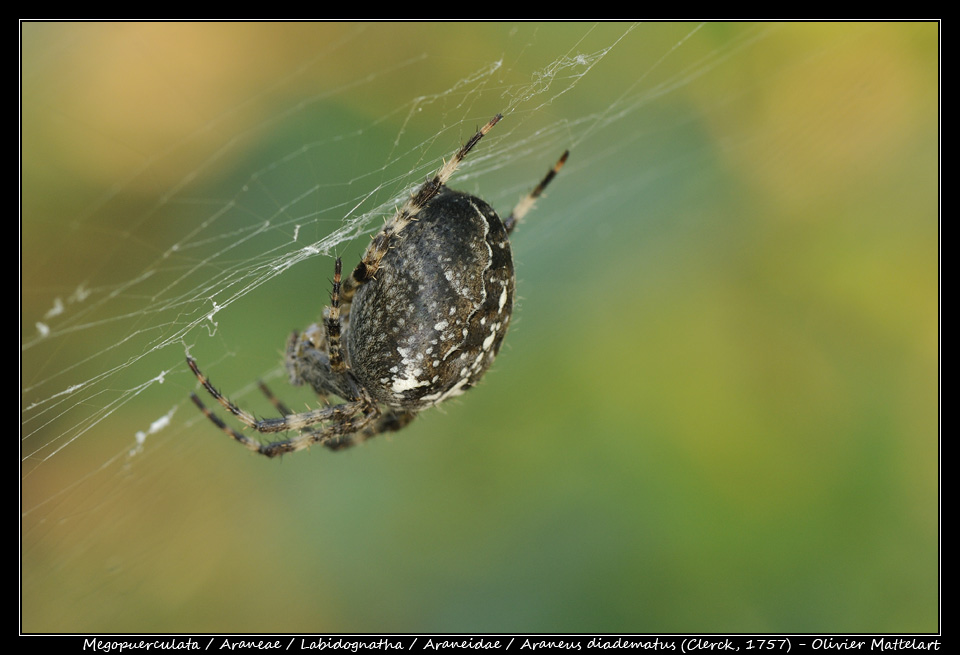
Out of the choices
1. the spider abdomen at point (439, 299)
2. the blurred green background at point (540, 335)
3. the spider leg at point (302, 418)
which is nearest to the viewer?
the spider abdomen at point (439, 299)

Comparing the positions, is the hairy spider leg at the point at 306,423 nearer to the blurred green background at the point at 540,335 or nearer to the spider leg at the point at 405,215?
the spider leg at the point at 405,215

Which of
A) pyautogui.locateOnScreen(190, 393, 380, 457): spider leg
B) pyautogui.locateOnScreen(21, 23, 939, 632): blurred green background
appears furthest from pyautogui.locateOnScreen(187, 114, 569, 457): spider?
pyautogui.locateOnScreen(21, 23, 939, 632): blurred green background

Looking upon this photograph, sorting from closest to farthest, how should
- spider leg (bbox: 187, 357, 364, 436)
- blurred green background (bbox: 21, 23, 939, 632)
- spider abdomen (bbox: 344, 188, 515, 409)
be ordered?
spider abdomen (bbox: 344, 188, 515, 409) → spider leg (bbox: 187, 357, 364, 436) → blurred green background (bbox: 21, 23, 939, 632)

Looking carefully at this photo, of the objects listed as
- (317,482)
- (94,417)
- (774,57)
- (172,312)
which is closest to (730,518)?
(317,482)

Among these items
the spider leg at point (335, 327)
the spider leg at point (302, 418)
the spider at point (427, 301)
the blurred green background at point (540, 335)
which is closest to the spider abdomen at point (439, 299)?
the spider at point (427, 301)

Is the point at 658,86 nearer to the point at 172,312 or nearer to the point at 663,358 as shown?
the point at 663,358

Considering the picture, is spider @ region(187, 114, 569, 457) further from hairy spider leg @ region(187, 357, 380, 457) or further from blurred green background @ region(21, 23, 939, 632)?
blurred green background @ region(21, 23, 939, 632)
